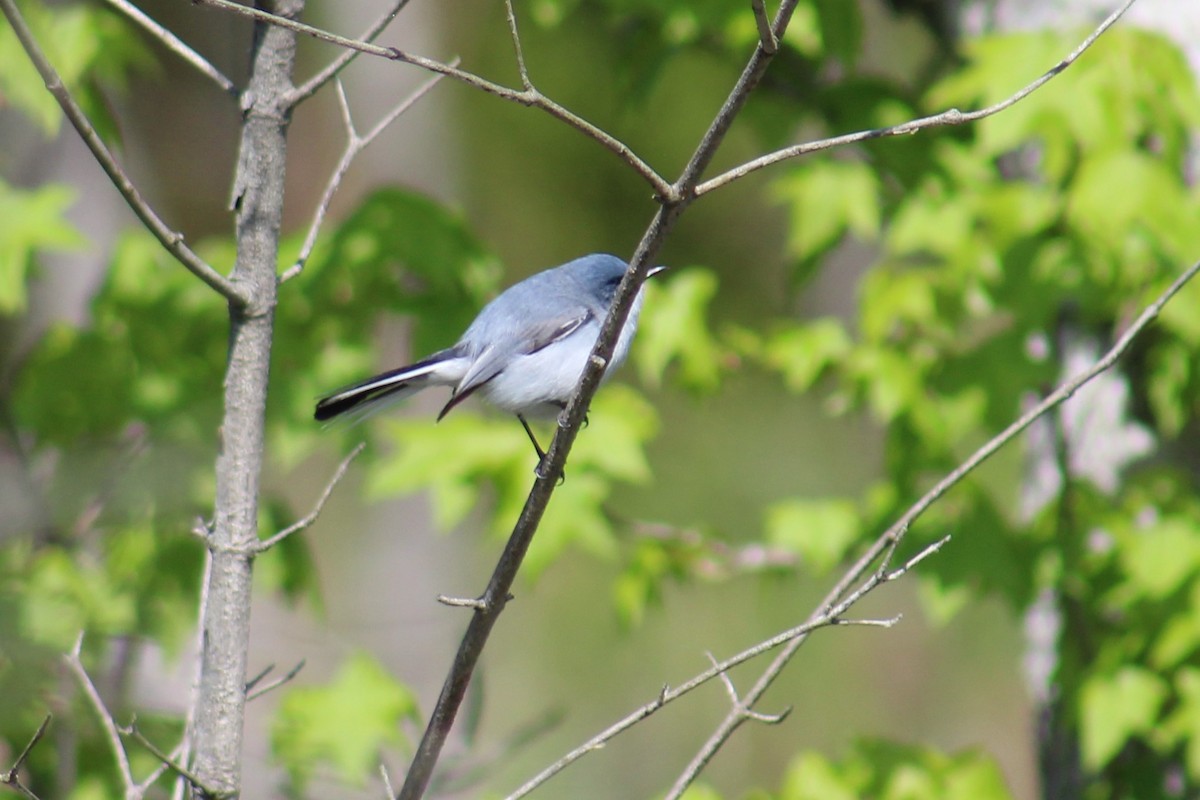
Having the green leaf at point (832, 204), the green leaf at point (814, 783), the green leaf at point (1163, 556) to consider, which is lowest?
the green leaf at point (814, 783)

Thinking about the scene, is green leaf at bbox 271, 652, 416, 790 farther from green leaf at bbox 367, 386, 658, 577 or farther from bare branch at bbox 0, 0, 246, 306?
bare branch at bbox 0, 0, 246, 306

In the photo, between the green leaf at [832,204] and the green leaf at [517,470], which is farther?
the green leaf at [832,204]

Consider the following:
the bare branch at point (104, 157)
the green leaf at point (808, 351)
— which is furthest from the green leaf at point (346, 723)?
the bare branch at point (104, 157)

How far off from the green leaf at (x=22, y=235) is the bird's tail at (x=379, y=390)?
935mm

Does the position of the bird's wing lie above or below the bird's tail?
above

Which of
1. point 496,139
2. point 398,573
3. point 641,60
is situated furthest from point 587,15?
point 496,139

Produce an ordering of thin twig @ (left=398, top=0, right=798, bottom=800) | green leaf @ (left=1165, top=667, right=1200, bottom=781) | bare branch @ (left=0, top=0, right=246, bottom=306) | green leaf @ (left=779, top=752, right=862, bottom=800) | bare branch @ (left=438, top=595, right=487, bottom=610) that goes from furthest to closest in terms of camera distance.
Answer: green leaf @ (left=779, top=752, right=862, bottom=800), green leaf @ (left=1165, top=667, right=1200, bottom=781), bare branch @ (left=438, top=595, right=487, bottom=610), thin twig @ (left=398, top=0, right=798, bottom=800), bare branch @ (left=0, top=0, right=246, bottom=306)

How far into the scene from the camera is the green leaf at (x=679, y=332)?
2.84m

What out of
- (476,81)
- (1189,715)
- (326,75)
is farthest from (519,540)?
(1189,715)

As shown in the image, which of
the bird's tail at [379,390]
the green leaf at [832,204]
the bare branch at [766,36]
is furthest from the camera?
the green leaf at [832,204]

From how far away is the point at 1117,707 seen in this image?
8.37 feet

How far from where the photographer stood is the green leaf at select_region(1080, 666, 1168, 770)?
2.52 meters

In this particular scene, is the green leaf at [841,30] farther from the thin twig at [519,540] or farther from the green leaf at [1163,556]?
the thin twig at [519,540]

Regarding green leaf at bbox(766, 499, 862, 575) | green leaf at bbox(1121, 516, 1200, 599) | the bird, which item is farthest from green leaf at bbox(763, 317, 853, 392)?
green leaf at bbox(1121, 516, 1200, 599)
